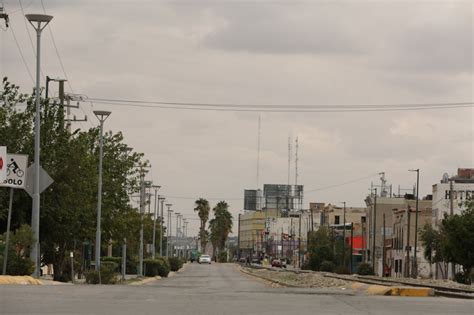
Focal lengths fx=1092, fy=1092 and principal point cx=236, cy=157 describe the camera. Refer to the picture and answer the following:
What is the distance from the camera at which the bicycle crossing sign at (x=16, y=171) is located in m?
44.2

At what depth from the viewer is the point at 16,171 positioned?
44.5 meters

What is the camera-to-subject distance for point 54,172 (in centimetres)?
5794

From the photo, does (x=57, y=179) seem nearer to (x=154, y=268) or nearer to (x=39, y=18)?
(x=39, y=18)

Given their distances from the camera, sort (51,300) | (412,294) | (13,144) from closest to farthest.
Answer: (51,300) < (412,294) < (13,144)

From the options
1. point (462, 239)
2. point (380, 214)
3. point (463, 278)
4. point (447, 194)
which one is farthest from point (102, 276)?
point (380, 214)

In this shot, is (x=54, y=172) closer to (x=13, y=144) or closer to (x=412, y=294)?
(x=13, y=144)

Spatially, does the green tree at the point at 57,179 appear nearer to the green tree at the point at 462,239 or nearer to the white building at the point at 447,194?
the green tree at the point at 462,239

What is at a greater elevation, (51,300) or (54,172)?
(54,172)

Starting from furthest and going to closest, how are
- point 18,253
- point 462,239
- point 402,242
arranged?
point 402,242
point 462,239
point 18,253

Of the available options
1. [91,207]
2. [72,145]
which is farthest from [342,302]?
[91,207]

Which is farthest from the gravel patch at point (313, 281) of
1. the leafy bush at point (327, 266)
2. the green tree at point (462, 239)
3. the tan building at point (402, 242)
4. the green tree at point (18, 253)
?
the leafy bush at point (327, 266)

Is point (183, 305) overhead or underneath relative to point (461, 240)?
underneath

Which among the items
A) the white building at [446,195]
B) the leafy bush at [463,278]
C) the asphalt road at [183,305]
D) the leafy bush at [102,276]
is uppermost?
the white building at [446,195]

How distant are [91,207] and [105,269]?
895 centimetres
